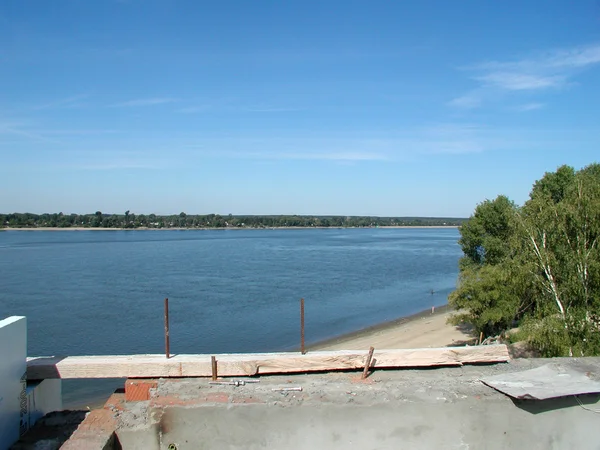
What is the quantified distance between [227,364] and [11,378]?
2.38m

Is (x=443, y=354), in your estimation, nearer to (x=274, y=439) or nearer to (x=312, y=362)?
(x=312, y=362)

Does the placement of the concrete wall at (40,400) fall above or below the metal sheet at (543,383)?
below

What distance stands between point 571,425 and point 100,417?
5165 mm

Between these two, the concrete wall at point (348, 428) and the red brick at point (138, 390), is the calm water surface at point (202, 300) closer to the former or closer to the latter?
the red brick at point (138, 390)

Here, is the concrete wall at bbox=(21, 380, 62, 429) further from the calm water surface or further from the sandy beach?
the sandy beach

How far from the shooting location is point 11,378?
5.72m

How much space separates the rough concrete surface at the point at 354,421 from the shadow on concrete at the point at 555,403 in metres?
0.01

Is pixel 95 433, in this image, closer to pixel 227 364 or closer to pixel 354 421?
pixel 227 364

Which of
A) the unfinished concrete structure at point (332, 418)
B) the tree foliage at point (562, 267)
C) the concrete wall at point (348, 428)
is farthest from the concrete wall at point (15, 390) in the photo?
the tree foliage at point (562, 267)

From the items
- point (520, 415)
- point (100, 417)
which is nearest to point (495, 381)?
point (520, 415)

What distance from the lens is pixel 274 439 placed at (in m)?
5.53

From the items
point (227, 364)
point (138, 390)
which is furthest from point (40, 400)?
point (227, 364)

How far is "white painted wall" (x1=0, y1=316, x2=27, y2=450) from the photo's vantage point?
552 centimetres

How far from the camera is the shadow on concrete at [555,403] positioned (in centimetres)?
568
